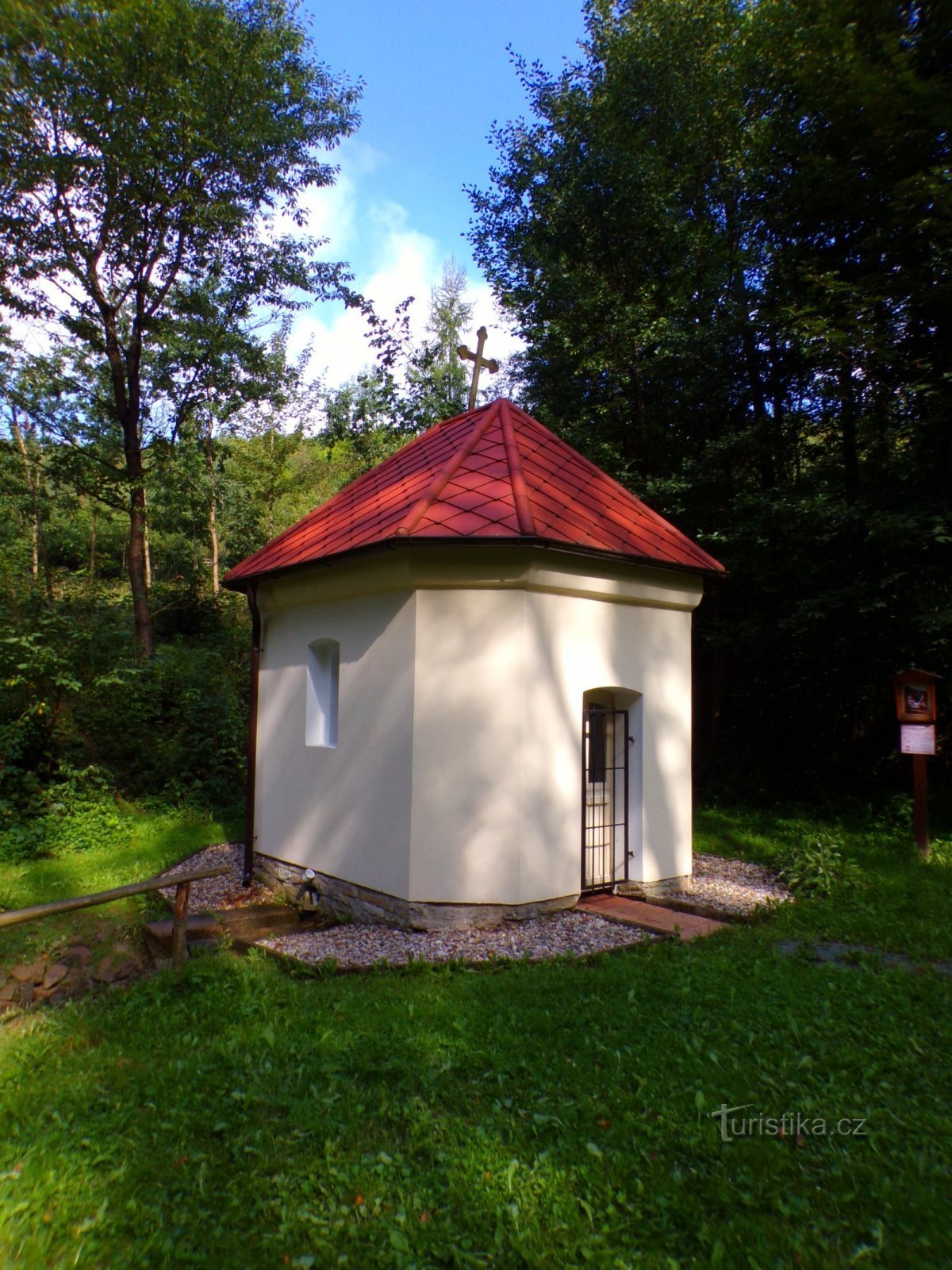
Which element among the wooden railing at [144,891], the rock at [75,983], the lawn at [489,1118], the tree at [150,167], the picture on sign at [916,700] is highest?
the tree at [150,167]

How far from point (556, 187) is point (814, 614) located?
973cm

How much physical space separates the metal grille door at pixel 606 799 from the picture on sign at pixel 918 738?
310cm

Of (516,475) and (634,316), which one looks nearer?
(516,475)

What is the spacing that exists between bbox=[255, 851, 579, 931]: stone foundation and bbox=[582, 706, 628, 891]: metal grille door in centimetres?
70

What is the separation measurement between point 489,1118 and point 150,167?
15.0 meters

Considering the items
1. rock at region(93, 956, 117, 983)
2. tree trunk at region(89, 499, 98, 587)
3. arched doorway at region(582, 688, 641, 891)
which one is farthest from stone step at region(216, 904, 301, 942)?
tree trunk at region(89, 499, 98, 587)

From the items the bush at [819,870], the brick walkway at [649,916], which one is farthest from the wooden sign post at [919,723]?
the brick walkway at [649,916]

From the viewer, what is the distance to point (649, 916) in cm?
644

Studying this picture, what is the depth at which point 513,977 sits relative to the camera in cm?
499

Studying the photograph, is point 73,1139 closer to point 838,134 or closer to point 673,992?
point 673,992

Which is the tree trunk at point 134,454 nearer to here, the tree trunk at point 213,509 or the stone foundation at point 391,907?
the tree trunk at point 213,509

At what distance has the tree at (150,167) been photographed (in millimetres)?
11781

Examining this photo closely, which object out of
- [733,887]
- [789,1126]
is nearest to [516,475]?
[733,887]

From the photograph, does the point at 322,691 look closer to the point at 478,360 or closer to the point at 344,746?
the point at 344,746
